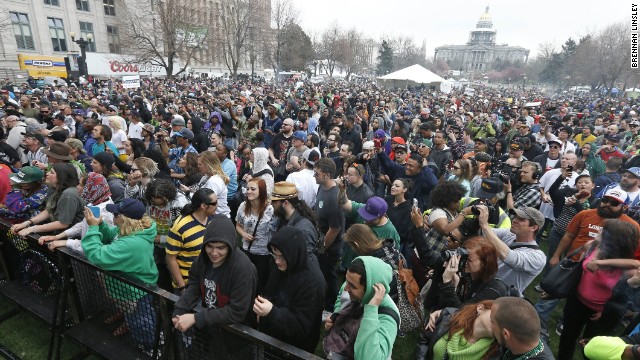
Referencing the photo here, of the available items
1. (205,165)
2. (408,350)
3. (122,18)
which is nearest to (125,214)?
(205,165)

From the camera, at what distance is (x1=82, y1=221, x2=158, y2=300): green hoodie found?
301 centimetres

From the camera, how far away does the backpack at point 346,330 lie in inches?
A: 91.4

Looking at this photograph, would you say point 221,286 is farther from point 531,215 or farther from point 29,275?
point 29,275

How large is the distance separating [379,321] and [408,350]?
2243 mm

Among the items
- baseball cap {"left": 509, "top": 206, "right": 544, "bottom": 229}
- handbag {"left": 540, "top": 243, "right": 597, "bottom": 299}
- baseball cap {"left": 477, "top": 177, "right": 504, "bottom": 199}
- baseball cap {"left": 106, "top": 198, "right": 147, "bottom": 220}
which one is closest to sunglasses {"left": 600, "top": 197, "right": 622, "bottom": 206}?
handbag {"left": 540, "top": 243, "right": 597, "bottom": 299}

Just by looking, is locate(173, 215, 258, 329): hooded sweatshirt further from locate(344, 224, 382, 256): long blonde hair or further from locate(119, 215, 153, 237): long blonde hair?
locate(344, 224, 382, 256): long blonde hair

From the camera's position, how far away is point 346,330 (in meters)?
2.39

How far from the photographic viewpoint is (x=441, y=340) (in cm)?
229

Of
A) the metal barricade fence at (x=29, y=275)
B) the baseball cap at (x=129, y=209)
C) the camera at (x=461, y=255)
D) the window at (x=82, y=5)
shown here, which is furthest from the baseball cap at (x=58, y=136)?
the window at (x=82, y=5)

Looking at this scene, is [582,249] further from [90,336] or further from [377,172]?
[90,336]

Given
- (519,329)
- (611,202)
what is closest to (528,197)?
(611,202)

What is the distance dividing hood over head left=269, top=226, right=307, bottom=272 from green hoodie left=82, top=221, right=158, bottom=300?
1334 millimetres

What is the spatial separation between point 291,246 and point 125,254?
1598mm

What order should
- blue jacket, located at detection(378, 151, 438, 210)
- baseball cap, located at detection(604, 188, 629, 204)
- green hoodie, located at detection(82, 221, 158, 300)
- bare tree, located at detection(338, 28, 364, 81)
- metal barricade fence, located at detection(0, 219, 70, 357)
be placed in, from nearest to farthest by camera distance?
green hoodie, located at detection(82, 221, 158, 300) → baseball cap, located at detection(604, 188, 629, 204) → metal barricade fence, located at detection(0, 219, 70, 357) → blue jacket, located at detection(378, 151, 438, 210) → bare tree, located at detection(338, 28, 364, 81)
